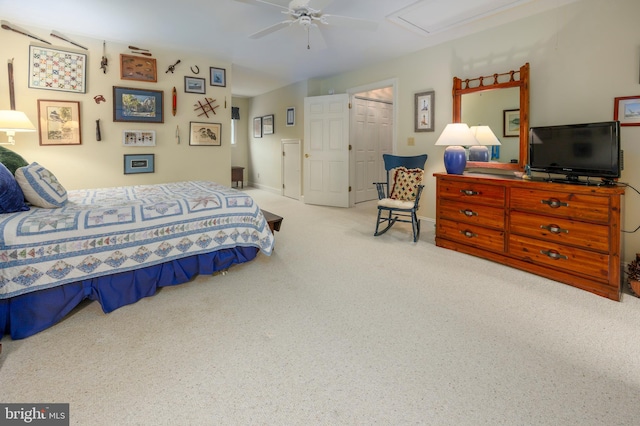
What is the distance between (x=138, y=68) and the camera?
4469mm

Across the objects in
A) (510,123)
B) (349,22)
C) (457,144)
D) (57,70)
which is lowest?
(457,144)

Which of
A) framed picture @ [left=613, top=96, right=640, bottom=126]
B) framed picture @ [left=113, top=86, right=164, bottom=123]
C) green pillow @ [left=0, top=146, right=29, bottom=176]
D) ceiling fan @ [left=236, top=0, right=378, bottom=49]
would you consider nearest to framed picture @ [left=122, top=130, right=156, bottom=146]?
framed picture @ [left=113, top=86, right=164, bottom=123]

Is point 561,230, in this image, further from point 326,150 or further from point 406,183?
point 326,150

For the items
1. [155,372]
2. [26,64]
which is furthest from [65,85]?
[155,372]

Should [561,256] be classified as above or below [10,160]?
below

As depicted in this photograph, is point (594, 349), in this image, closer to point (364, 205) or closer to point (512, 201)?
point (512, 201)

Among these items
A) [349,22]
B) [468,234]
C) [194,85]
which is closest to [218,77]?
[194,85]

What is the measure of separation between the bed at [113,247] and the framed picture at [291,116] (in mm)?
4408

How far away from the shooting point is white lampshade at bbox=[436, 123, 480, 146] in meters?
3.61

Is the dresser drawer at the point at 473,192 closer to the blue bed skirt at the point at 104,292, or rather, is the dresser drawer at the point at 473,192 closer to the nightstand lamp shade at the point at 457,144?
the nightstand lamp shade at the point at 457,144

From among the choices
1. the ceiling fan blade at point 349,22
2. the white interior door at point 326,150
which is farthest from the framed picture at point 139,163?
the ceiling fan blade at point 349,22

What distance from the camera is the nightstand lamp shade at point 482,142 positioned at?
385 cm

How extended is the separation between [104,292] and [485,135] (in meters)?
4.06

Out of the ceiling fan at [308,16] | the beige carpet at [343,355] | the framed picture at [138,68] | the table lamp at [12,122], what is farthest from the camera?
the framed picture at [138,68]
